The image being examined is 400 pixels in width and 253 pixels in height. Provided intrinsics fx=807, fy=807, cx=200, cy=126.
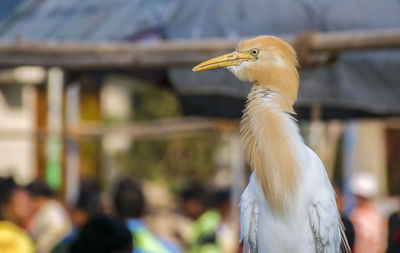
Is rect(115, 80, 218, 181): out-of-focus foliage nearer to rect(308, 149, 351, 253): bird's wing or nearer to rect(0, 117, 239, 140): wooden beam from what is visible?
rect(0, 117, 239, 140): wooden beam

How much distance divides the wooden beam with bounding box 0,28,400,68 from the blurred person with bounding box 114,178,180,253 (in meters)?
0.94

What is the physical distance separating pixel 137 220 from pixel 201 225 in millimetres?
2059

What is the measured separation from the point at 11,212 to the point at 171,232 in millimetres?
1612

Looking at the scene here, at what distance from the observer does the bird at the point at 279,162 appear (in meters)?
3.38

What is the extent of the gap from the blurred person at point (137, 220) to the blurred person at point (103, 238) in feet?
2.80

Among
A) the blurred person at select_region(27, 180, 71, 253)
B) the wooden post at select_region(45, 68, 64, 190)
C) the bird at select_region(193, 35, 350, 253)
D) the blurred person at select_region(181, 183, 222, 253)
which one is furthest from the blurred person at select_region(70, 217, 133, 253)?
the wooden post at select_region(45, 68, 64, 190)

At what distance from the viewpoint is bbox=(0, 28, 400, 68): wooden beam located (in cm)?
464

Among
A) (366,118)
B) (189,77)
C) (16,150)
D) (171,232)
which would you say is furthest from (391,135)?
(189,77)

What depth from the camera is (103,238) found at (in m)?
3.87

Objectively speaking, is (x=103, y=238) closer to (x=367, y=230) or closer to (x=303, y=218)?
(x=303, y=218)

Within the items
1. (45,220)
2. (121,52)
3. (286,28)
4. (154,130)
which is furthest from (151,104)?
(286,28)

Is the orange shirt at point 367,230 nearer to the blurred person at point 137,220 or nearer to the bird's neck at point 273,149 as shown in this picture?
the blurred person at point 137,220

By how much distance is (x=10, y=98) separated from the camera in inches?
517

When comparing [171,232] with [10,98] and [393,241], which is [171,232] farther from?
[10,98]
